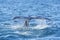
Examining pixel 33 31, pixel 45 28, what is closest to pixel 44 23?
pixel 45 28

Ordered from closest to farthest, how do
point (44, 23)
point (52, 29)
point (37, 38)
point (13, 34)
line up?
point (37, 38) → point (13, 34) → point (52, 29) → point (44, 23)

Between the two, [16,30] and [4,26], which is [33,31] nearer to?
[16,30]

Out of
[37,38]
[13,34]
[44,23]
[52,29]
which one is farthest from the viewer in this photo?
[44,23]

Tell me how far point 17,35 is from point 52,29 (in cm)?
328

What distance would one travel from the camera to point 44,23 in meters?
20.7

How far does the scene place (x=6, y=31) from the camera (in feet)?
60.4

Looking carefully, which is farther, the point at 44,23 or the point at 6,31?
the point at 44,23

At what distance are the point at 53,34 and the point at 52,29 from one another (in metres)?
1.51

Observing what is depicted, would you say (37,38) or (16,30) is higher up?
(16,30)

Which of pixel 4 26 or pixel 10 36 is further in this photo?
pixel 4 26

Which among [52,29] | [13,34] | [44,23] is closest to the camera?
[13,34]

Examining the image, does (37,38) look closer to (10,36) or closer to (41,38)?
(41,38)

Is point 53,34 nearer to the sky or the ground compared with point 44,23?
nearer to the ground

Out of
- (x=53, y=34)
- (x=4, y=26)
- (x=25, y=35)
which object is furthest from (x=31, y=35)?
(x=4, y=26)
